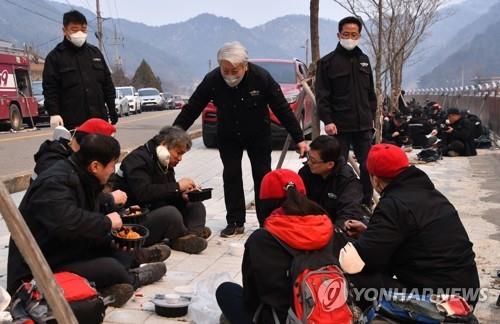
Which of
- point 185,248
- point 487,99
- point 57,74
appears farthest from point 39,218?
point 487,99

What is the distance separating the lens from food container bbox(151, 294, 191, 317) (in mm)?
3854

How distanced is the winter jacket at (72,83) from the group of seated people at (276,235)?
49.9 inches

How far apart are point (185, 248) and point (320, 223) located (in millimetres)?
2576

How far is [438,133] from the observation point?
1459 cm

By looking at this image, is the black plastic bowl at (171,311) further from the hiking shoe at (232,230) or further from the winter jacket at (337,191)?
the hiking shoe at (232,230)

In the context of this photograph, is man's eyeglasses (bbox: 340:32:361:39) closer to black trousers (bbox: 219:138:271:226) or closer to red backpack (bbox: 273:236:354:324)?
black trousers (bbox: 219:138:271:226)

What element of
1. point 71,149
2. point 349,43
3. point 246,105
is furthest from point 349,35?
point 71,149

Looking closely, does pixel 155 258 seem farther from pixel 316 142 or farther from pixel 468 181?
pixel 468 181

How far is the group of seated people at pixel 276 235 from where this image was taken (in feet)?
9.81

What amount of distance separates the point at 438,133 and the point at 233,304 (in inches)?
476

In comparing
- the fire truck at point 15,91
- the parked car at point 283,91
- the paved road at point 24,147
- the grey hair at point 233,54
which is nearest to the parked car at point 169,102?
the fire truck at point 15,91

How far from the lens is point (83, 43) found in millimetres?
5621

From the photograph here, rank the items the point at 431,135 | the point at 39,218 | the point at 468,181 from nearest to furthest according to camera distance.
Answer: the point at 39,218
the point at 468,181
the point at 431,135

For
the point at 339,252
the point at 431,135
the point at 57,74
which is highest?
the point at 57,74
